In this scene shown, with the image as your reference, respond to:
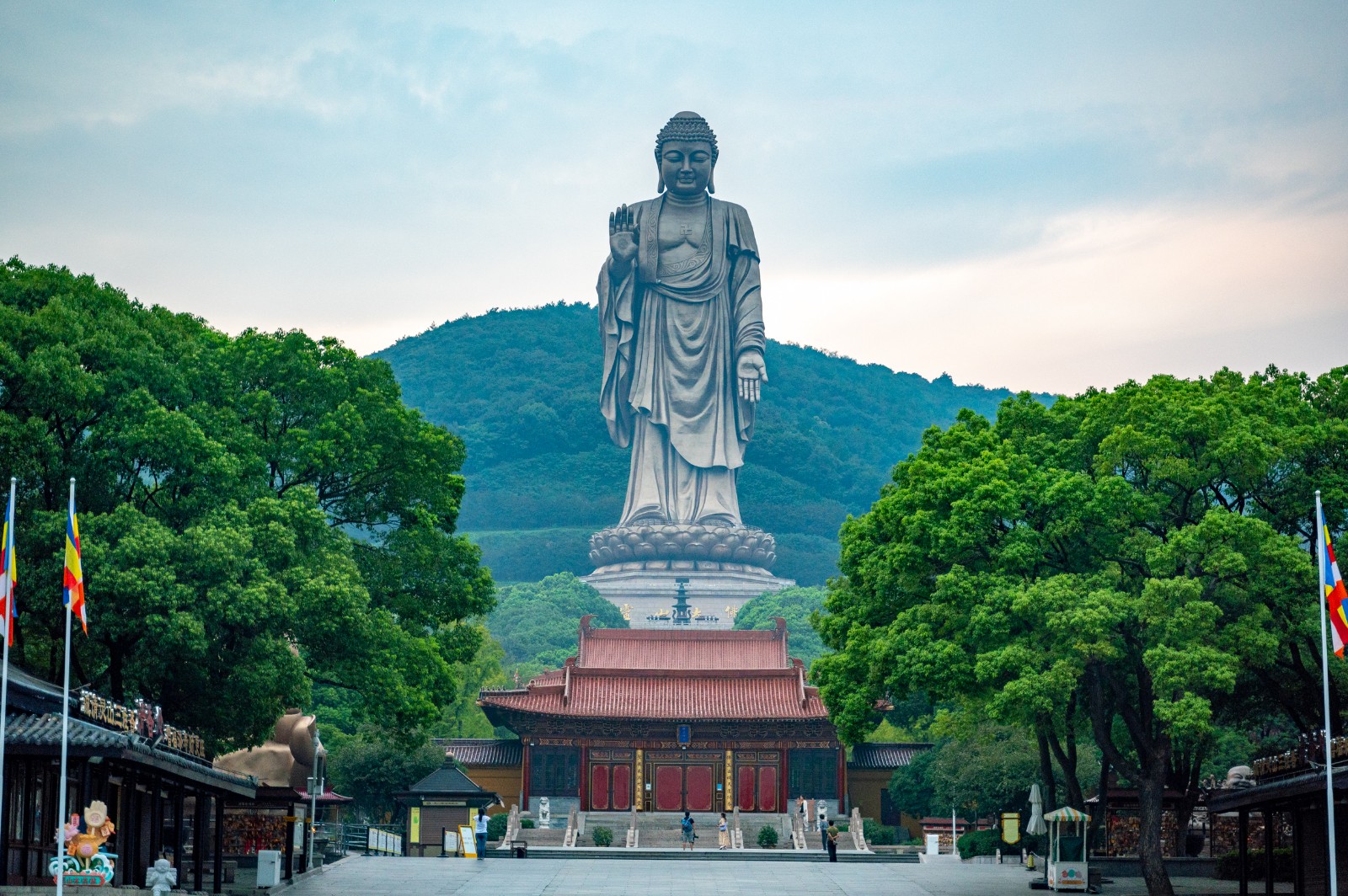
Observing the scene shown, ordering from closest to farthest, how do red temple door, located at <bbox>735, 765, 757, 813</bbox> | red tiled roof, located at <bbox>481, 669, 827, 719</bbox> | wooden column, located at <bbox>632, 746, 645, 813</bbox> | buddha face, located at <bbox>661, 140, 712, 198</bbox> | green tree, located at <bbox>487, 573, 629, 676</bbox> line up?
red tiled roof, located at <bbox>481, 669, 827, 719</bbox> < red temple door, located at <bbox>735, 765, 757, 813</bbox> < wooden column, located at <bbox>632, 746, 645, 813</bbox> < buddha face, located at <bbox>661, 140, 712, 198</bbox> < green tree, located at <bbox>487, 573, 629, 676</bbox>

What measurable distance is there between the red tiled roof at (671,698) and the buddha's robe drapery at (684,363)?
26.2 m

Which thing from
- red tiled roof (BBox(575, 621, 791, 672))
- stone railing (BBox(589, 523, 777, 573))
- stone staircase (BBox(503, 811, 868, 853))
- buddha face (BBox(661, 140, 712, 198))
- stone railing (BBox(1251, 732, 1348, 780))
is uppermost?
buddha face (BBox(661, 140, 712, 198))

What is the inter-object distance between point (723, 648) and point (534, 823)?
36.4 feet

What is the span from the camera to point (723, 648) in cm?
5550

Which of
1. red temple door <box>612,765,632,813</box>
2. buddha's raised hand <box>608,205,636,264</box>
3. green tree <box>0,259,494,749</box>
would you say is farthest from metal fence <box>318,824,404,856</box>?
buddha's raised hand <box>608,205,636,264</box>

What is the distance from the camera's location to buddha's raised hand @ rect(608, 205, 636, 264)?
74.4m

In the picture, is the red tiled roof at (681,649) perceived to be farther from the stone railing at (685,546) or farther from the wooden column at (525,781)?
the stone railing at (685,546)

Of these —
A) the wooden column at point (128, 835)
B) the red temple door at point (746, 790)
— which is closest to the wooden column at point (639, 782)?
the red temple door at point (746, 790)

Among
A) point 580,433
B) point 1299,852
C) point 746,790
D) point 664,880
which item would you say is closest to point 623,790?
point 746,790

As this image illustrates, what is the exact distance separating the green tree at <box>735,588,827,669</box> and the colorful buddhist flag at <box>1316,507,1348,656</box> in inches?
2034

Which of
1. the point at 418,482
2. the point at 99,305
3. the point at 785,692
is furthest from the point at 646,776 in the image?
the point at 99,305

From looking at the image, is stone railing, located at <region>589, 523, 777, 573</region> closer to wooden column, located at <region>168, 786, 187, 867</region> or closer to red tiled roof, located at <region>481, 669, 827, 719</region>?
red tiled roof, located at <region>481, 669, 827, 719</region>

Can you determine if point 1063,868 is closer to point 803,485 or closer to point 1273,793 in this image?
point 1273,793

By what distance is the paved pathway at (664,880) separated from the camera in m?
26.0
